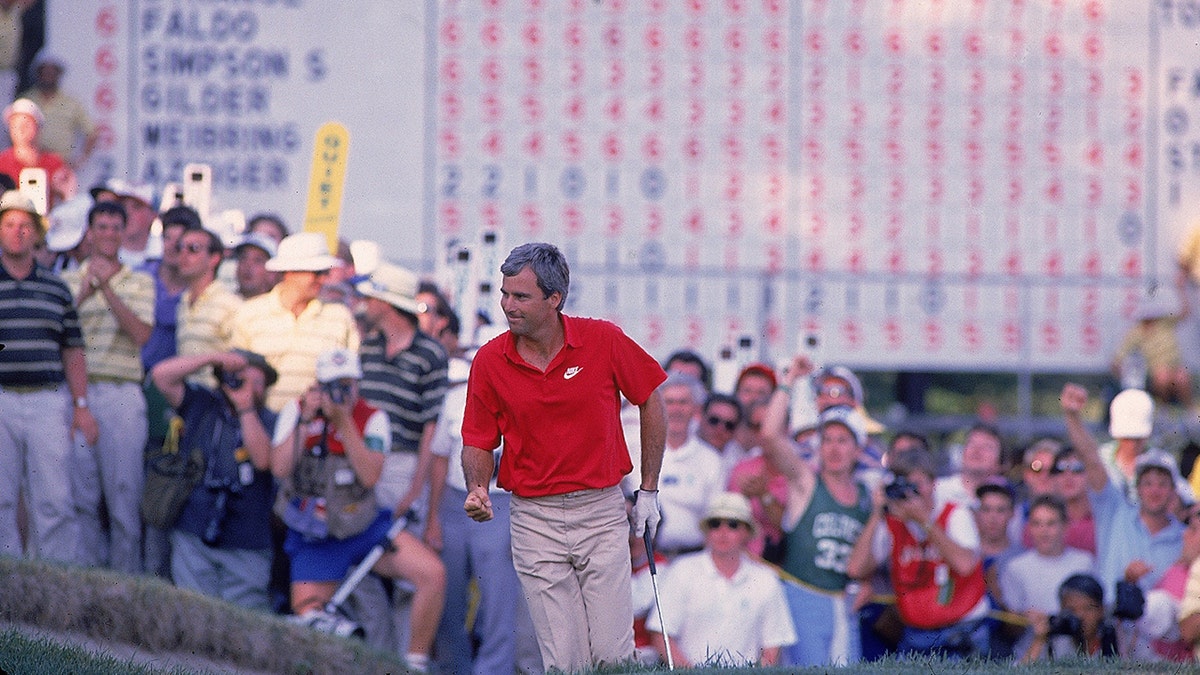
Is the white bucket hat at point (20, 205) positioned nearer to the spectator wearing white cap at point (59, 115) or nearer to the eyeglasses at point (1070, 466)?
the spectator wearing white cap at point (59, 115)

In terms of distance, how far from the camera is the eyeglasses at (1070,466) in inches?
388

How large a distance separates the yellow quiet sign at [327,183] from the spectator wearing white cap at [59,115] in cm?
205

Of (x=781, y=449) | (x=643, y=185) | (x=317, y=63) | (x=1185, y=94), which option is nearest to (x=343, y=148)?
(x=317, y=63)

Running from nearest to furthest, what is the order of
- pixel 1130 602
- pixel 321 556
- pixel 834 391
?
pixel 321 556 → pixel 1130 602 → pixel 834 391

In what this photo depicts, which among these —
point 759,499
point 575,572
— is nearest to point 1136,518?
point 759,499

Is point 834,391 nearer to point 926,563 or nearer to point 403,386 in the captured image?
point 926,563

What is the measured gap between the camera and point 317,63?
1234 centimetres

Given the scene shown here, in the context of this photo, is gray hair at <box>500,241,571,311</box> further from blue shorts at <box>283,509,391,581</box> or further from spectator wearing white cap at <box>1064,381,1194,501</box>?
spectator wearing white cap at <box>1064,381,1194,501</box>

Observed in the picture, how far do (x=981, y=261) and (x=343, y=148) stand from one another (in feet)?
16.8

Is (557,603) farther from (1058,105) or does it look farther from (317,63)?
(1058,105)

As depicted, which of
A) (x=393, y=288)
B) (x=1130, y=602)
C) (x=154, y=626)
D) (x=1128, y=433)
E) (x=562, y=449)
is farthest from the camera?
(x=1128, y=433)

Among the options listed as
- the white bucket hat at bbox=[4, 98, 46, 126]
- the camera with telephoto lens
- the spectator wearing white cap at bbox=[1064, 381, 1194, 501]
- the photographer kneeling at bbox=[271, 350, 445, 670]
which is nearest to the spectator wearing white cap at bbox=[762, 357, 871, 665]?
the spectator wearing white cap at bbox=[1064, 381, 1194, 501]

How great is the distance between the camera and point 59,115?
11.7 metres

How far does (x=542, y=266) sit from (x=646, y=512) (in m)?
1.09
